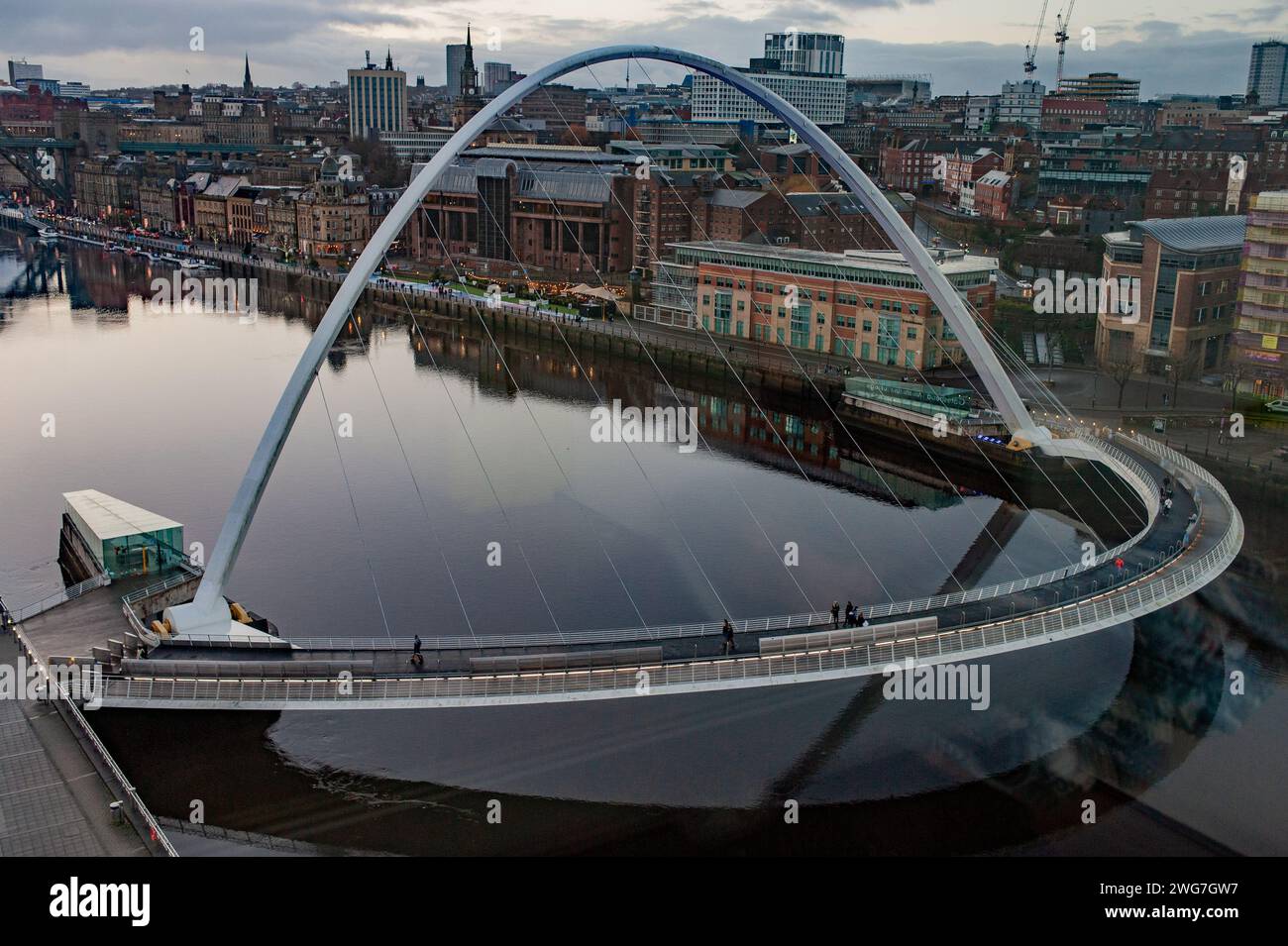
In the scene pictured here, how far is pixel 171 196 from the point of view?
74.2 metres

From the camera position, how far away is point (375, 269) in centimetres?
1923

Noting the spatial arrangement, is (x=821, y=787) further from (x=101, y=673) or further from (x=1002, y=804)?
(x=101, y=673)

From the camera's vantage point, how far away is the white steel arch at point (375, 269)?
14859 millimetres

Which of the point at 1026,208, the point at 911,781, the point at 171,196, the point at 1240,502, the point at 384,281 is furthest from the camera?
the point at 171,196

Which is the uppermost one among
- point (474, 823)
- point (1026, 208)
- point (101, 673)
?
point (1026, 208)

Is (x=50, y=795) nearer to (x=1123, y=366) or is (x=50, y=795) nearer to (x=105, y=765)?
(x=105, y=765)

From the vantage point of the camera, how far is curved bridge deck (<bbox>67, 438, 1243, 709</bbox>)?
41.8 feet

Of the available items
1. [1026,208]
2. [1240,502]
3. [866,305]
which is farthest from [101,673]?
[1026,208]

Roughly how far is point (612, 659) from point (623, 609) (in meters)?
5.09

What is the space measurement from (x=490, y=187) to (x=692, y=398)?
2645 cm

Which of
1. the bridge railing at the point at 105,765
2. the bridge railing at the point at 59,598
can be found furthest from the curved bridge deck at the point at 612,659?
the bridge railing at the point at 59,598

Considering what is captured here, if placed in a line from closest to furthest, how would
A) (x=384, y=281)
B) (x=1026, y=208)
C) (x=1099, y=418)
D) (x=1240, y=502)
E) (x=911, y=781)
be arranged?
(x=911, y=781) < (x=1240, y=502) < (x=1099, y=418) < (x=384, y=281) < (x=1026, y=208)

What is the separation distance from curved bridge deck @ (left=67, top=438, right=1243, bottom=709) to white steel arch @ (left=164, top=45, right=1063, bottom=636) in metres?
1.15

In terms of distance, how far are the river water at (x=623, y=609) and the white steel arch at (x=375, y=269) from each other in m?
1.43
